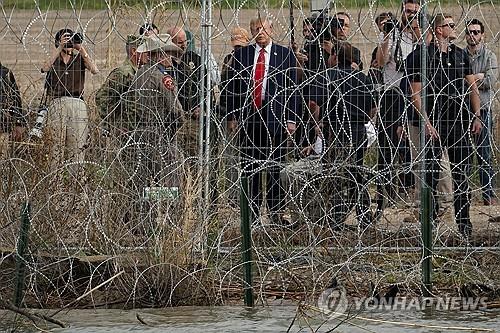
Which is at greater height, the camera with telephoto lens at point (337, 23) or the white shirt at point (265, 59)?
the camera with telephoto lens at point (337, 23)

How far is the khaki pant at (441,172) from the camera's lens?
9641 millimetres

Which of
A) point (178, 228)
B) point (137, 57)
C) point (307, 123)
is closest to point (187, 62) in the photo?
point (137, 57)

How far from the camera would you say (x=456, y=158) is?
32.2 feet

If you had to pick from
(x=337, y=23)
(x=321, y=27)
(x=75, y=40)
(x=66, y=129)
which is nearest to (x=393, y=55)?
(x=337, y=23)

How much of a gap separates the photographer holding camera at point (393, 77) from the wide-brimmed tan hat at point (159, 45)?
5.64ft

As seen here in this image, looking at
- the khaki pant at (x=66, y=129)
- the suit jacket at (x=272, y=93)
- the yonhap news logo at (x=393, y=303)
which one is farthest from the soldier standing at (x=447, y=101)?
the khaki pant at (x=66, y=129)

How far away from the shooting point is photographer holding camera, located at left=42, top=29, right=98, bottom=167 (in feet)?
30.9

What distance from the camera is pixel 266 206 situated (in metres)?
9.48

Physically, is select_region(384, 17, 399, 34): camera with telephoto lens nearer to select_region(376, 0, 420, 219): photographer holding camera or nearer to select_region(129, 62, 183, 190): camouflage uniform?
select_region(376, 0, 420, 219): photographer holding camera

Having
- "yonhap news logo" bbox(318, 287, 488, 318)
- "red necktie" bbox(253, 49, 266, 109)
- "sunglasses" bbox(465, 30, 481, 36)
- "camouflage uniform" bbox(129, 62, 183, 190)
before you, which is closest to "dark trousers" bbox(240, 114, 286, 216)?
"red necktie" bbox(253, 49, 266, 109)

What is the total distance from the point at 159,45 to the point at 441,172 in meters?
2.57

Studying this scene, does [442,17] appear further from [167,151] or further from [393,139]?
[167,151]

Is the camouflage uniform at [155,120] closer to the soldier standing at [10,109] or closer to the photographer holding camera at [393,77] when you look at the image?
the soldier standing at [10,109]

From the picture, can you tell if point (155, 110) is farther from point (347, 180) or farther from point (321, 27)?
point (347, 180)
